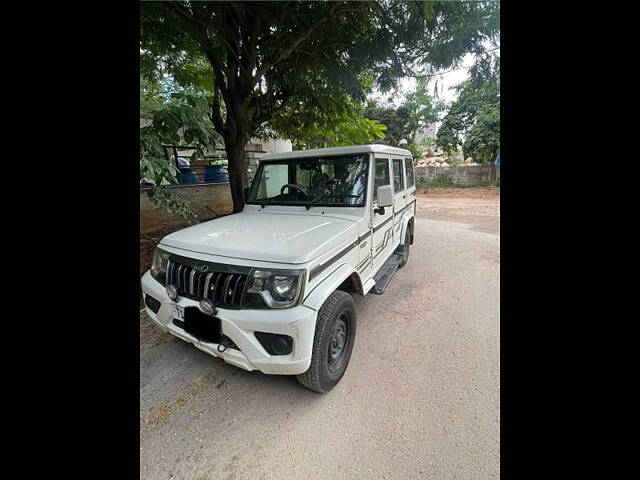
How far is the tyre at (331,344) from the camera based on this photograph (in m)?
1.87

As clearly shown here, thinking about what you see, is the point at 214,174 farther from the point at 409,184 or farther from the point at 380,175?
the point at 380,175

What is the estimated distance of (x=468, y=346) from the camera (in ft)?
8.58

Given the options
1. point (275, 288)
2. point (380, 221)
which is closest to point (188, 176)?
point (380, 221)

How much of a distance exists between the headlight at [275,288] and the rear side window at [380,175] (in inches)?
57.9

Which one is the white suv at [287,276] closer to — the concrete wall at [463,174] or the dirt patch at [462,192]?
the dirt patch at [462,192]

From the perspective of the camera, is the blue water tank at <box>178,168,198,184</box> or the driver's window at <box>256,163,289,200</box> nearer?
the driver's window at <box>256,163,289,200</box>

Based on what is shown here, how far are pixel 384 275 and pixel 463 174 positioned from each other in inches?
703

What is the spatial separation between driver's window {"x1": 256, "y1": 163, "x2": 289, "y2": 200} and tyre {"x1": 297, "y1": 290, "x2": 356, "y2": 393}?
5.54 feet

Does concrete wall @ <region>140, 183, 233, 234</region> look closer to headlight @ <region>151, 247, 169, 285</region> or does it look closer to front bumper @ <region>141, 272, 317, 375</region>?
headlight @ <region>151, 247, 169, 285</region>

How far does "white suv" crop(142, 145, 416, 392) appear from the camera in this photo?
5.57 ft

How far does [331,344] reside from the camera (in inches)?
81.4

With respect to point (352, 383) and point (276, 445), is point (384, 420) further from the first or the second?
point (276, 445)

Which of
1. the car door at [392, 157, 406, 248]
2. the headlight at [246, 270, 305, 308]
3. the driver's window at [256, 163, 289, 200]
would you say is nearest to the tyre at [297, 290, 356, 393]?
the headlight at [246, 270, 305, 308]
